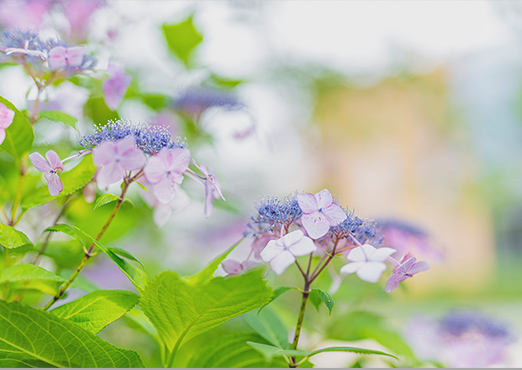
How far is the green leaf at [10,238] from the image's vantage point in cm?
38

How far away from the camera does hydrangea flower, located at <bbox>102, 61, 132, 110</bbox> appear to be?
Result: 0.49 metres

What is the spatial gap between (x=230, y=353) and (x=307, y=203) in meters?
0.18

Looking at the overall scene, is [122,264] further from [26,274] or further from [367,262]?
[367,262]

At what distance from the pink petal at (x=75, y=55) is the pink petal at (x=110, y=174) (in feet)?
0.52

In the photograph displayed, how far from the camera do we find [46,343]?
0.37 m

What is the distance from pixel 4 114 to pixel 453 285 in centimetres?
715

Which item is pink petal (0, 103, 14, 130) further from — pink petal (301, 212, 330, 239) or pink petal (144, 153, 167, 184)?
pink petal (301, 212, 330, 239)

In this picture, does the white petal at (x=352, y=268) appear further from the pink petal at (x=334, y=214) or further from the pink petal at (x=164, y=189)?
the pink petal at (x=164, y=189)

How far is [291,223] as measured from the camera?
0.39 meters

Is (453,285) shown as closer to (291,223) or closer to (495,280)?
(495,280)

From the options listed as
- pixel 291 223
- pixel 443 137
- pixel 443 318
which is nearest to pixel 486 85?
pixel 443 137

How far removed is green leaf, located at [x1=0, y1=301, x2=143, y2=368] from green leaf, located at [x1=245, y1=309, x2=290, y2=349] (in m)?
0.11

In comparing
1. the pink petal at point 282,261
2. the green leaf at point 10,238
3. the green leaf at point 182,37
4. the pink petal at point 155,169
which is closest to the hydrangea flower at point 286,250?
the pink petal at point 282,261

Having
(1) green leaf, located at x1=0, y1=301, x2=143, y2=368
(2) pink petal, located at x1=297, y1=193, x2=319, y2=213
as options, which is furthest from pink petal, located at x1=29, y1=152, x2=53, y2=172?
(2) pink petal, located at x1=297, y1=193, x2=319, y2=213
